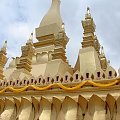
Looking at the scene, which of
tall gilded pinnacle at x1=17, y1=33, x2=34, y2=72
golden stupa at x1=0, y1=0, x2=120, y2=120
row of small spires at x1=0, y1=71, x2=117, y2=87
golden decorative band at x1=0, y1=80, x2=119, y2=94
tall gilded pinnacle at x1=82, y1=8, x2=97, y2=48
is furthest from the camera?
tall gilded pinnacle at x1=17, y1=33, x2=34, y2=72

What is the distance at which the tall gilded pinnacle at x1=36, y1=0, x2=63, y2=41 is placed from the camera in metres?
15.8

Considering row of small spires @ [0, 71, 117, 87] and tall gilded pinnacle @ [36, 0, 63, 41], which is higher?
tall gilded pinnacle @ [36, 0, 63, 41]

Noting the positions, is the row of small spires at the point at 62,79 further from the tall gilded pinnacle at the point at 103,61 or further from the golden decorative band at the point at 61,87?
the tall gilded pinnacle at the point at 103,61

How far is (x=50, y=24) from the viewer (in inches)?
637

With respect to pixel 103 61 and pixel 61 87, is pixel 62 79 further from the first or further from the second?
pixel 103 61

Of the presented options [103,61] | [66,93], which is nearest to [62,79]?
[66,93]

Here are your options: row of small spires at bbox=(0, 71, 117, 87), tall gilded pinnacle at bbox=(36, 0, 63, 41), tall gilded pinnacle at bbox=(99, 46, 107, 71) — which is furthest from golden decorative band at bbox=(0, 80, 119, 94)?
tall gilded pinnacle at bbox=(36, 0, 63, 41)

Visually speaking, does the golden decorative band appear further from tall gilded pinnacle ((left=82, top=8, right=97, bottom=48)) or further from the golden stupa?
tall gilded pinnacle ((left=82, top=8, right=97, bottom=48))

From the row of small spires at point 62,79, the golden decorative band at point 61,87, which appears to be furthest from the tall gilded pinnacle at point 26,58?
the golden decorative band at point 61,87

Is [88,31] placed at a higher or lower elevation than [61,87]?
higher

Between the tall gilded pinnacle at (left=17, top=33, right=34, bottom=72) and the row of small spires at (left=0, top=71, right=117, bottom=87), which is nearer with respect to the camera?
the row of small spires at (left=0, top=71, right=117, bottom=87)

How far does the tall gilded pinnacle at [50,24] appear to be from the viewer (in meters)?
15.8

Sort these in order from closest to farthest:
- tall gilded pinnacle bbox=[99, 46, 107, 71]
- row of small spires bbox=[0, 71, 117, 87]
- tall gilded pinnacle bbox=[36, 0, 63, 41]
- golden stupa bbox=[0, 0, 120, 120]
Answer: golden stupa bbox=[0, 0, 120, 120], row of small spires bbox=[0, 71, 117, 87], tall gilded pinnacle bbox=[99, 46, 107, 71], tall gilded pinnacle bbox=[36, 0, 63, 41]

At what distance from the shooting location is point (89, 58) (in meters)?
10.8
